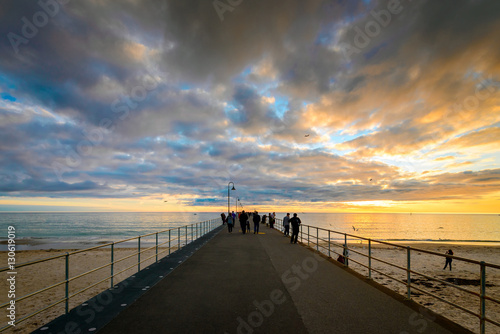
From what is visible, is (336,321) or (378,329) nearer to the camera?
(378,329)

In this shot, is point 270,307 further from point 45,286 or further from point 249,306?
point 45,286

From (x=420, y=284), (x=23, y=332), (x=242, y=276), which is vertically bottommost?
(x=420, y=284)

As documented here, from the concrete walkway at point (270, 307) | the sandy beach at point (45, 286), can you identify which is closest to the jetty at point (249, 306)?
the concrete walkway at point (270, 307)

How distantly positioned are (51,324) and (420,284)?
19.3m

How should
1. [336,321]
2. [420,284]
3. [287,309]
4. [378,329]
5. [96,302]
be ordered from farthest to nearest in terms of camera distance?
[420,284], [96,302], [287,309], [336,321], [378,329]

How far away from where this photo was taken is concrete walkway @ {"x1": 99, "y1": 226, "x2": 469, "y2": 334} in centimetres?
452

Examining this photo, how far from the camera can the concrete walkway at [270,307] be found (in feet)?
14.8

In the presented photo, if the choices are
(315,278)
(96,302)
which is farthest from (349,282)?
(96,302)

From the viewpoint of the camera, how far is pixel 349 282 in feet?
24.5

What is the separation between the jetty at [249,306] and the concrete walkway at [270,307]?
2 cm

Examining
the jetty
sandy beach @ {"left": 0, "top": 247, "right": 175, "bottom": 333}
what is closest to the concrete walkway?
the jetty

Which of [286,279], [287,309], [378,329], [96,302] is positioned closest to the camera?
[378,329]

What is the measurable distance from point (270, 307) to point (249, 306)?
42 centimetres

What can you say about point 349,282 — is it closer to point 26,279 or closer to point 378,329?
point 378,329
